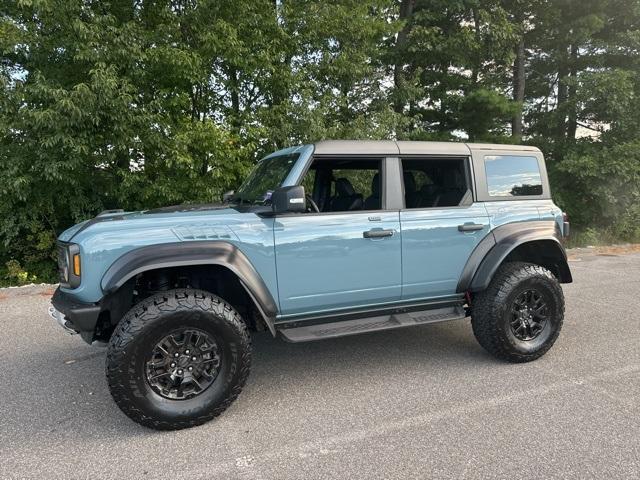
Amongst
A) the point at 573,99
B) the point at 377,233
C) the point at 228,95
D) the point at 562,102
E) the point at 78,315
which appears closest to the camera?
the point at 78,315

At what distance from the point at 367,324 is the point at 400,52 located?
10566 mm

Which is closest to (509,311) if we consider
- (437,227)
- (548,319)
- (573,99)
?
(548,319)

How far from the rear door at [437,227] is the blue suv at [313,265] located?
10mm

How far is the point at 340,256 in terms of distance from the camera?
10.9 ft

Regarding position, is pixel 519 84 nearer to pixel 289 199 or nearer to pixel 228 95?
pixel 228 95

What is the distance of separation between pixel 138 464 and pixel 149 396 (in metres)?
0.42

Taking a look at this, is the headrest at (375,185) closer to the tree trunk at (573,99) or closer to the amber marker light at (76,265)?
the amber marker light at (76,265)

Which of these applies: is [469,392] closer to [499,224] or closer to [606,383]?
[606,383]

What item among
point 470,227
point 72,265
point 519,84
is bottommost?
point 72,265

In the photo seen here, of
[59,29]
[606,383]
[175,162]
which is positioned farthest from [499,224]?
[59,29]

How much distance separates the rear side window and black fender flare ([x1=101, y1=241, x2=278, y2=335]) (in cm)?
225

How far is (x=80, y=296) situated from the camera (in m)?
2.86

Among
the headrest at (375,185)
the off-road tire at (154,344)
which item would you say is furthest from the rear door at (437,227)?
the off-road tire at (154,344)

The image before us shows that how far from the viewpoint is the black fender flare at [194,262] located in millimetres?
2795
